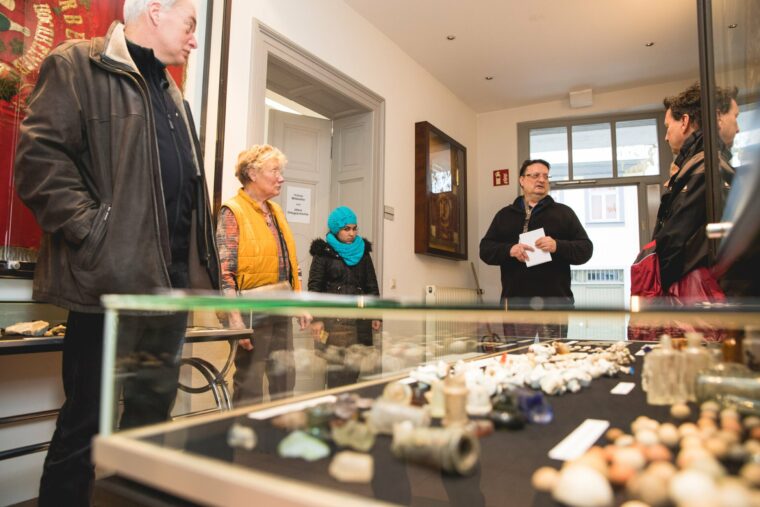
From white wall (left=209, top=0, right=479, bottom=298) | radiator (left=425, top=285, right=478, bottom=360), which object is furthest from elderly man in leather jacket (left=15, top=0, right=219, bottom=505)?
white wall (left=209, top=0, right=479, bottom=298)

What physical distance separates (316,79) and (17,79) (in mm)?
2080

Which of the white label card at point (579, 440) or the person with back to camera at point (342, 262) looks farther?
the person with back to camera at point (342, 262)

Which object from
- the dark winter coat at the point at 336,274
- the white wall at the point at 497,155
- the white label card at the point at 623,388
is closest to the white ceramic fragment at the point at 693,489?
the white label card at the point at 623,388

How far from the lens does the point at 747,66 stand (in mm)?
1438

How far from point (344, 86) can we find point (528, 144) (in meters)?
3.10

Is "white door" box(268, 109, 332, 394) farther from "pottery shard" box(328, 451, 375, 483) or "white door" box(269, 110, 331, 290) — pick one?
"pottery shard" box(328, 451, 375, 483)

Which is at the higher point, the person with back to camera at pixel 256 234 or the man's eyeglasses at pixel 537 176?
the man's eyeglasses at pixel 537 176

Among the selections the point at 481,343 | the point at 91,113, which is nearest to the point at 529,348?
the point at 481,343

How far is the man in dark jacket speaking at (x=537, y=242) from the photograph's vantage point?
3.36 m

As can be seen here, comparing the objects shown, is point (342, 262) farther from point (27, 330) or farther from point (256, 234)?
point (27, 330)

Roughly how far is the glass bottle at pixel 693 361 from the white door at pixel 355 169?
364 cm

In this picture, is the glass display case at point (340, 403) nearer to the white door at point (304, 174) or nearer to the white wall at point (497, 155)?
the white door at point (304, 174)

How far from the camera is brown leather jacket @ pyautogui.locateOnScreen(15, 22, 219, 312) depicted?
1249 mm

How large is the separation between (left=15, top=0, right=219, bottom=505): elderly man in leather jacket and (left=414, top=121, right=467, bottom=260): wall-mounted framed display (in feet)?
11.4
